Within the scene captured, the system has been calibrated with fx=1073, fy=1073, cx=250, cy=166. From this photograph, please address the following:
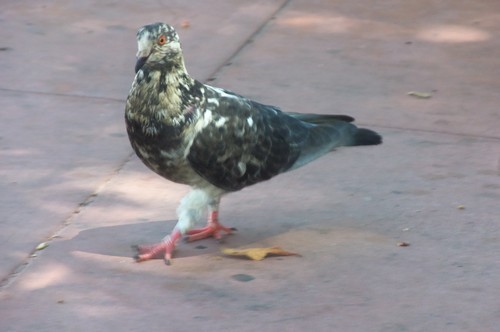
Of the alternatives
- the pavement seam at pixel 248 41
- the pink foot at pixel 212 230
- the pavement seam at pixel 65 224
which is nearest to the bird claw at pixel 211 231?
the pink foot at pixel 212 230

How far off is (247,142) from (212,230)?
50cm

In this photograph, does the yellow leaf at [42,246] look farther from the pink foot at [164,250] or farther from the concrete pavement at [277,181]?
the pink foot at [164,250]

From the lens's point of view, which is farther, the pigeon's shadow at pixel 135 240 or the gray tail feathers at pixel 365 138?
the gray tail feathers at pixel 365 138

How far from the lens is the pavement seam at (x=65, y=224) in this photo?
4.70m

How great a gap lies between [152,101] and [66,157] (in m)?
1.40

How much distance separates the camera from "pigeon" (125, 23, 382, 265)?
472 centimetres

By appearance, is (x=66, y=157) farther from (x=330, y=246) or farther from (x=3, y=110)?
(x=330, y=246)

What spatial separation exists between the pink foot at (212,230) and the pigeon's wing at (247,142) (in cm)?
23

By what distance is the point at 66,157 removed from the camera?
5.97 m

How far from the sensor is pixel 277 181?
5781 millimetres

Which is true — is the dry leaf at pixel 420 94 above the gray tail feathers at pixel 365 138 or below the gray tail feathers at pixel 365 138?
below

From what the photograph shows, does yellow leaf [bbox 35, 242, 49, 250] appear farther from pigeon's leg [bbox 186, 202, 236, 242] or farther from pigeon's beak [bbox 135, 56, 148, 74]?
pigeon's beak [bbox 135, 56, 148, 74]

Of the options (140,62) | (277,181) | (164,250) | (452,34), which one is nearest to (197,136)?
(140,62)

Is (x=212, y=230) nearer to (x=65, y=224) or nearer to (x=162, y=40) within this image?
(x=65, y=224)
